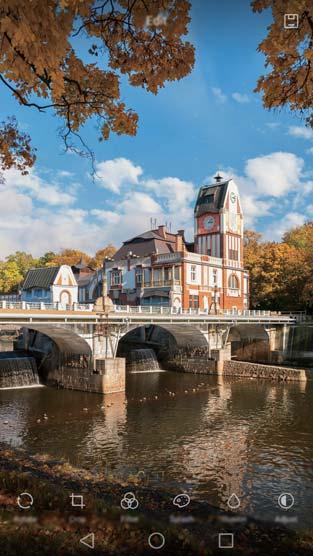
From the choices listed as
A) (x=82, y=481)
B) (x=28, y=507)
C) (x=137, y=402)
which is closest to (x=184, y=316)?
(x=137, y=402)

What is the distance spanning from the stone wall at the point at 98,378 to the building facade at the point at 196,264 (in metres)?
25.9

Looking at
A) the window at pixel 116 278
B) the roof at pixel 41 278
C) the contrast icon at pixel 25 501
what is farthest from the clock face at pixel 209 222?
the contrast icon at pixel 25 501

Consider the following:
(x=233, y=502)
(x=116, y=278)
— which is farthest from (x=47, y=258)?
(x=233, y=502)

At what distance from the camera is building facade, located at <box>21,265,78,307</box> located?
65.5m

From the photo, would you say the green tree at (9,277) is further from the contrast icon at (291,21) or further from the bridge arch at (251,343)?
the contrast icon at (291,21)

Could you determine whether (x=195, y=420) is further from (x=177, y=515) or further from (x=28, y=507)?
(x=28, y=507)

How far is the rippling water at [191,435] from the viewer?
61.2 ft

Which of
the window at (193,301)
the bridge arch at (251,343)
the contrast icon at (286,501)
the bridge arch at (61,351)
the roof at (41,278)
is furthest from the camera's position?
the roof at (41,278)

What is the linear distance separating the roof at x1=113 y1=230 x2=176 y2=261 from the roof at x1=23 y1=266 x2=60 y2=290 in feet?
42.7

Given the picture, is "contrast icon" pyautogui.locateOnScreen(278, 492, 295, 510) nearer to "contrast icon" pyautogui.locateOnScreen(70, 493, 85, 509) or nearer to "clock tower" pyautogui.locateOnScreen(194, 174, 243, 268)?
"contrast icon" pyautogui.locateOnScreen(70, 493, 85, 509)

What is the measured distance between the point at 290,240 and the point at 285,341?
33.9 metres

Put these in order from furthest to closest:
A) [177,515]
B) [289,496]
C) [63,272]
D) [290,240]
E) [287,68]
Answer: [290,240] → [63,272] → [289,496] → [177,515] → [287,68]

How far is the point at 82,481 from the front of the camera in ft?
41.3

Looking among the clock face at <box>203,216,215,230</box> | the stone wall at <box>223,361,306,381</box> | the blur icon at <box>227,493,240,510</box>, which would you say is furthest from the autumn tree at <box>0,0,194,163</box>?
the clock face at <box>203,216,215,230</box>
